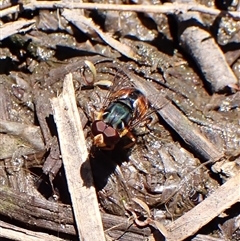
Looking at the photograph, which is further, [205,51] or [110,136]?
[205,51]

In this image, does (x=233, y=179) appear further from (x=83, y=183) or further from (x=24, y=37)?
(x=24, y=37)

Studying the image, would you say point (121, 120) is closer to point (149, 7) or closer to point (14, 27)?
point (149, 7)

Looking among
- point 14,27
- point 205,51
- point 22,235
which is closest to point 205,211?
point 22,235

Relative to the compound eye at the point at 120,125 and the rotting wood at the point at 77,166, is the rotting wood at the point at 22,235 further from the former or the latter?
the compound eye at the point at 120,125

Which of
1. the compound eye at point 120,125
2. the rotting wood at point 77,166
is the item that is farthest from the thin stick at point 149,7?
the compound eye at point 120,125

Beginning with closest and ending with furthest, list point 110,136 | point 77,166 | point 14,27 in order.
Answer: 1. point 110,136
2. point 77,166
3. point 14,27
